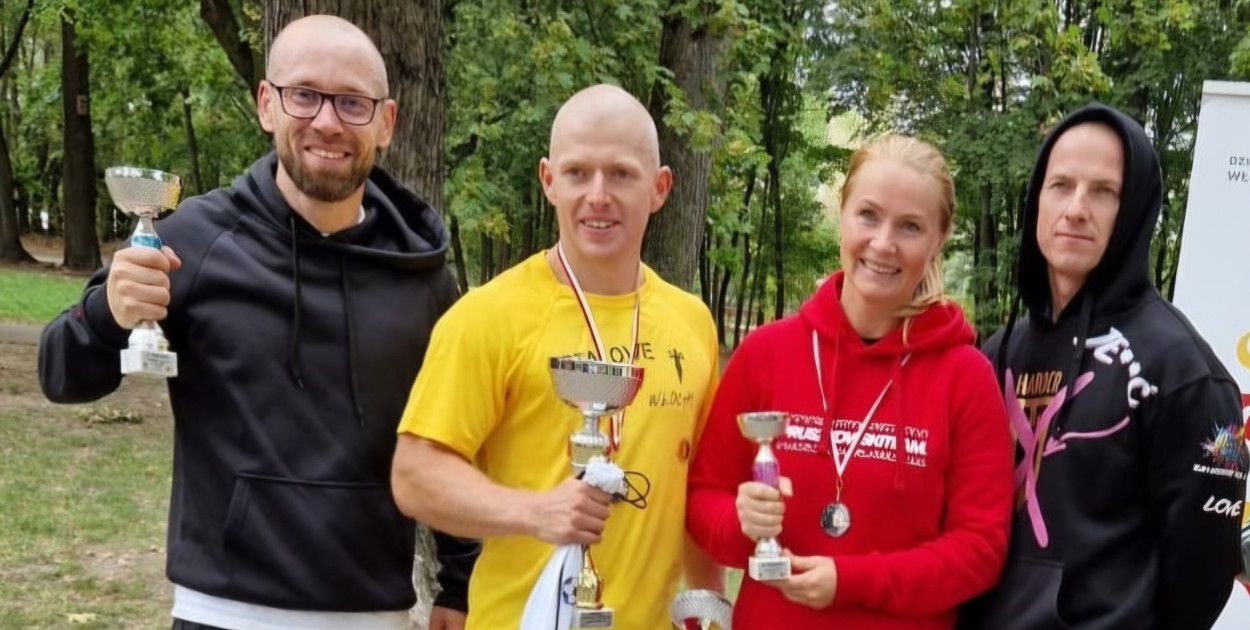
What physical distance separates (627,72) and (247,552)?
6.82 metres

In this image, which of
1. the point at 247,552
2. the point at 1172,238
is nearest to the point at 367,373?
the point at 247,552

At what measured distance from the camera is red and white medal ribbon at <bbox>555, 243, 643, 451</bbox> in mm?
2617

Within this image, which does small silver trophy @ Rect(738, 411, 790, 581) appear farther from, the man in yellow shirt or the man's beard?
the man's beard

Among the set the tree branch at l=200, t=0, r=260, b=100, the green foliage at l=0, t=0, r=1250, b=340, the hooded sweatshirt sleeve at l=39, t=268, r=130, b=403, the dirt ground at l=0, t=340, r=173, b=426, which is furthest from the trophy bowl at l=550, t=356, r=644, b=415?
the dirt ground at l=0, t=340, r=173, b=426

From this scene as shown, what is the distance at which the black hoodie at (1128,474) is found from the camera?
2.60m

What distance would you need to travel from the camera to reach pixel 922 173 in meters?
2.65

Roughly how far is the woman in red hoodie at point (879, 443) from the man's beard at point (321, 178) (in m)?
1.11

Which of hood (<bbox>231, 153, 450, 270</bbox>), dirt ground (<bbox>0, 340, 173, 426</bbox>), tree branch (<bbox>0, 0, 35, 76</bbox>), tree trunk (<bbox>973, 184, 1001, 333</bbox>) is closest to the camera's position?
hood (<bbox>231, 153, 450, 270</bbox>)

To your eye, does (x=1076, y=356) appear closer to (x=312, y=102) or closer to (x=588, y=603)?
(x=588, y=603)

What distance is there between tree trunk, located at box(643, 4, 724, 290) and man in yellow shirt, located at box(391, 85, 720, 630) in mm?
6711

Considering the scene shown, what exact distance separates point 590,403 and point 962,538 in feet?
2.99

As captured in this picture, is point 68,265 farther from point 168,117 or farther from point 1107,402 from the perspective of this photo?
point 1107,402

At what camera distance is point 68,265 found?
28828 mm

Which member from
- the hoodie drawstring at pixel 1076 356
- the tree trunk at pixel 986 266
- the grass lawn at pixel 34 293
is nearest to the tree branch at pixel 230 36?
the grass lawn at pixel 34 293
